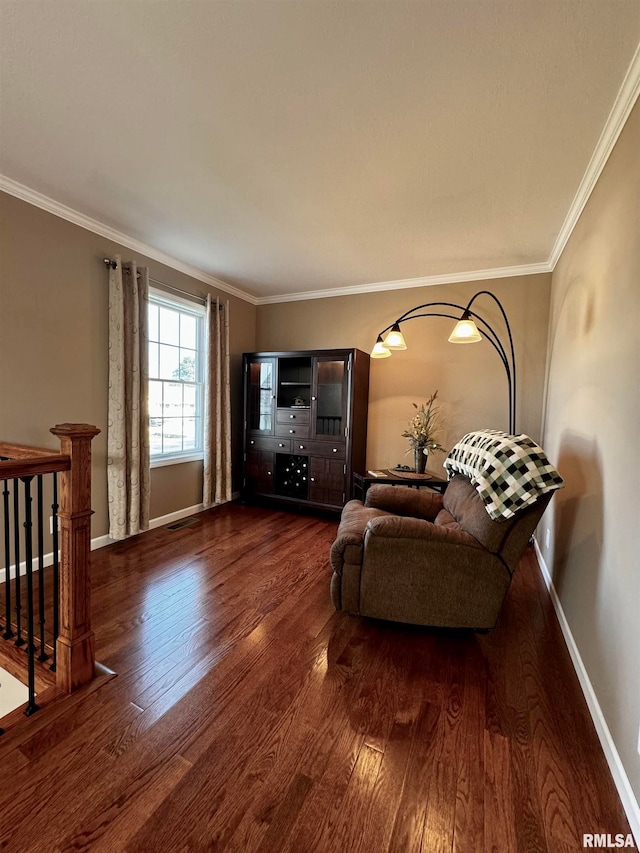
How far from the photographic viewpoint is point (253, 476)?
14.1ft

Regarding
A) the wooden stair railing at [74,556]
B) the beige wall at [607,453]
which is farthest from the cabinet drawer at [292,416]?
the wooden stair railing at [74,556]

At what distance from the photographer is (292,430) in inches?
159

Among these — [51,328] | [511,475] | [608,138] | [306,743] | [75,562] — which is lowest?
[306,743]

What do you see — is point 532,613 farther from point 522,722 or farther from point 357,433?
point 357,433

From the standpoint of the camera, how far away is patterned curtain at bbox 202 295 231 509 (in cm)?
390

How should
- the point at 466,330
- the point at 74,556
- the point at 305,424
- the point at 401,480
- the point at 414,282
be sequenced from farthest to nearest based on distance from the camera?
1. the point at 305,424
2. the point at 414,282
3. the point at 401,480
4. the point at 466,330
5. the point at 74,556

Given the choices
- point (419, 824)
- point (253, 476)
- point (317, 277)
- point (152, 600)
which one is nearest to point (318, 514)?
point (253, 476)

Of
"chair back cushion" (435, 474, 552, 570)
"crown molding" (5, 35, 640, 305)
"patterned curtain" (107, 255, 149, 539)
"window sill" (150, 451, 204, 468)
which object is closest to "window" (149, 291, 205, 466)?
"window sill" (150, 451, 204, 468)

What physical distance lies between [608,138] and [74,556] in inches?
126

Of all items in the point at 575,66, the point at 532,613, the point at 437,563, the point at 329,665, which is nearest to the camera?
Answer: the point at 575,66

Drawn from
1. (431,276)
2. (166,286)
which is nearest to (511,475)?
(431,276)

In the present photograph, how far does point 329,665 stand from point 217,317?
136 inches

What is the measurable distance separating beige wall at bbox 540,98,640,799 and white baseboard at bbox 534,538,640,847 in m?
0.04

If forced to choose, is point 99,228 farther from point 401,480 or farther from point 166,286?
point 401,480
